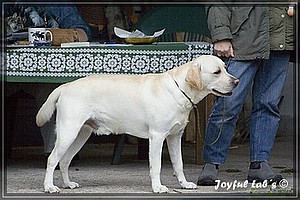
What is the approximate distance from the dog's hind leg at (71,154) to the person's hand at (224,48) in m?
1.10

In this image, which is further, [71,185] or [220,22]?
[71,185]

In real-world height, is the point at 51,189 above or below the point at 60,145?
below

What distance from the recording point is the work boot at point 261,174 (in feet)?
22.8

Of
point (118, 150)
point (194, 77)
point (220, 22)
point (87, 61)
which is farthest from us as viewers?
point (118, 150)

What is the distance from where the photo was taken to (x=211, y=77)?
21.1 ft

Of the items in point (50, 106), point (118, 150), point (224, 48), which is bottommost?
point (118, 150)

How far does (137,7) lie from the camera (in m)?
10.5

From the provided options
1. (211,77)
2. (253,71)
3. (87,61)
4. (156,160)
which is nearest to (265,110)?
(253,71)

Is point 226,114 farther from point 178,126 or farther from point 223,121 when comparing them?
point 178,126

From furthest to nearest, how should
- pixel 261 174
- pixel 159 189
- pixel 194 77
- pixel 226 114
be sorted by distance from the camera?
1. pixel 261 174
2. pixel 226 114
3. pixel 159 189
4. pixel 194 77

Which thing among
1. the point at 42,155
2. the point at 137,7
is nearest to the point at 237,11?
the point at 42,155

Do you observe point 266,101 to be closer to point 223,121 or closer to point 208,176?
point 223,121

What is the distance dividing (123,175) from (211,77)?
4.89ft

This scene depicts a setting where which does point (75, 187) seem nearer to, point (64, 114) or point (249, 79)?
point (64, 114)
